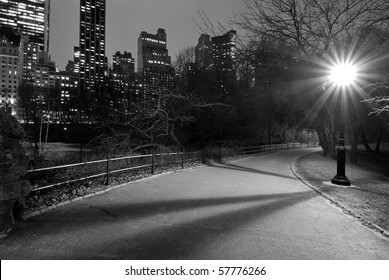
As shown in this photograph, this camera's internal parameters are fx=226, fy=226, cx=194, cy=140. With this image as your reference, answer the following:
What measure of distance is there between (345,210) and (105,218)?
5944 millimetres

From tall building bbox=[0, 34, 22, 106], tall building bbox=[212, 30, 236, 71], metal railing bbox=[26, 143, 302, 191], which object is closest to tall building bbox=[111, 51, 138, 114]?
metal railing bbox=[26, 143, 302, 191]

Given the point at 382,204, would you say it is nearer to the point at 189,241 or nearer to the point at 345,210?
the point at 345,210

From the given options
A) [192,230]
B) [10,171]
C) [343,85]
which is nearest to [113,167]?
[10,171]

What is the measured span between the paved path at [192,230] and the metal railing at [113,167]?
1273 mm

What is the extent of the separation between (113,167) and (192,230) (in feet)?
22.0

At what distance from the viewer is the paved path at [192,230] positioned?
3660mm

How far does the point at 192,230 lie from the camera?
440 centimetres

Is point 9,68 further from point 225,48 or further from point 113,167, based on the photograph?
point 225,48

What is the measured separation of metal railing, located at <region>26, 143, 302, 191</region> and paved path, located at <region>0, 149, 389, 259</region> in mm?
1273

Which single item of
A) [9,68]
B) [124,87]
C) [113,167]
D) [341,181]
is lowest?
[341,181]

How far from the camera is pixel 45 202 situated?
569 centimetres

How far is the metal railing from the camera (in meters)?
7.45
